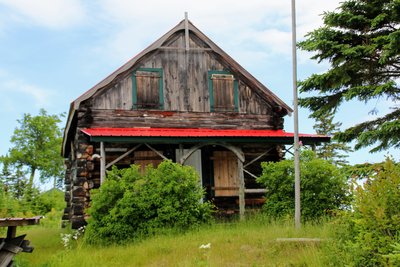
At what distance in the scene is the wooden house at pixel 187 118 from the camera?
18.1 meters

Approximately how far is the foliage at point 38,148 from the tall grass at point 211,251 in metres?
28.3

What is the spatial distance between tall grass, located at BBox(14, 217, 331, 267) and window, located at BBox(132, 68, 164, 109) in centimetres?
626

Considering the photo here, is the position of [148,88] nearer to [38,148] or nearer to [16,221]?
[16,221]

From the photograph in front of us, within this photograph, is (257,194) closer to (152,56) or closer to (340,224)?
(152,56)

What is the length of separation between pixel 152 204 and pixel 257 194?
6.40 meters

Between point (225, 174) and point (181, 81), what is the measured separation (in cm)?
383

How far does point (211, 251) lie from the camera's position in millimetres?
11484

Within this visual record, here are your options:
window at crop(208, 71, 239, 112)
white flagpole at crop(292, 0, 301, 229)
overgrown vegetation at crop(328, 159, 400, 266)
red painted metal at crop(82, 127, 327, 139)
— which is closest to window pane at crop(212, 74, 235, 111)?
window at crop(208, 71, 239, 112)

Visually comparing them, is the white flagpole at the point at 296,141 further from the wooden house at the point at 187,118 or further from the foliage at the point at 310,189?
the wooden house at the point at 187,118

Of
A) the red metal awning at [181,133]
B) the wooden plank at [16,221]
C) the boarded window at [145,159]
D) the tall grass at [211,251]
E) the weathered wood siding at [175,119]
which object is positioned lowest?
the tall grass at [211,251]

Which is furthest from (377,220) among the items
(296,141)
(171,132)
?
(171,132)

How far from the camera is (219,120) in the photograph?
20219 millimetres

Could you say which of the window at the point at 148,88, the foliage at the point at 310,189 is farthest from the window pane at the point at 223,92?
the foliage at the point at 310,189

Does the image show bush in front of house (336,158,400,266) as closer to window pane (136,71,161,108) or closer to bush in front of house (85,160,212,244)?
bush in front of house (85,160,212,244)
